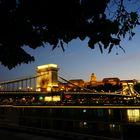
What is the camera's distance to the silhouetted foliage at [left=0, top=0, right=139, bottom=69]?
380cm

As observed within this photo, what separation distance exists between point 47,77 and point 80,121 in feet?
348

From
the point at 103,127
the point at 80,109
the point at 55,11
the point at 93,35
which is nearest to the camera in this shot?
the point at 55,11

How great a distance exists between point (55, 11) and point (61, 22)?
0.54ft

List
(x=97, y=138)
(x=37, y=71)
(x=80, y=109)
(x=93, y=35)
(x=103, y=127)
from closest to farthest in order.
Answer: (x=93, y=35), (x=97, y=138), (x=103, y=127), (x=80, y=109), (x=37, y=71)

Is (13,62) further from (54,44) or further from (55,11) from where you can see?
(55,11)

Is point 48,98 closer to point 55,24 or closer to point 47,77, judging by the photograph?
point 47,77

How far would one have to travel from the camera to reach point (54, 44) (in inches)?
163

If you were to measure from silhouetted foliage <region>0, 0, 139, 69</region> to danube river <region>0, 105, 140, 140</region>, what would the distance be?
32378 millimetres

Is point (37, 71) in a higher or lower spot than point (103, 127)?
higher

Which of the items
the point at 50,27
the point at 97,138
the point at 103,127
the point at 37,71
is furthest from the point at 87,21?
the point at 37,71

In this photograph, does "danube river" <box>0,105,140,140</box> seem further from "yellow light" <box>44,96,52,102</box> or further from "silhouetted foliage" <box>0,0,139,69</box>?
"yellow light" <box>44,96,52,102</box>

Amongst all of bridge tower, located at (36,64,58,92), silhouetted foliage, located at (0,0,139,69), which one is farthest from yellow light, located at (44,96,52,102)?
silhouetted foliage, located at (0,0,139,69)

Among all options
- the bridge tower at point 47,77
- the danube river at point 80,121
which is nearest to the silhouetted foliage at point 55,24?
the danube river at point 80,121

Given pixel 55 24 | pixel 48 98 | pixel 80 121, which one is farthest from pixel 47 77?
pixel 55 24
